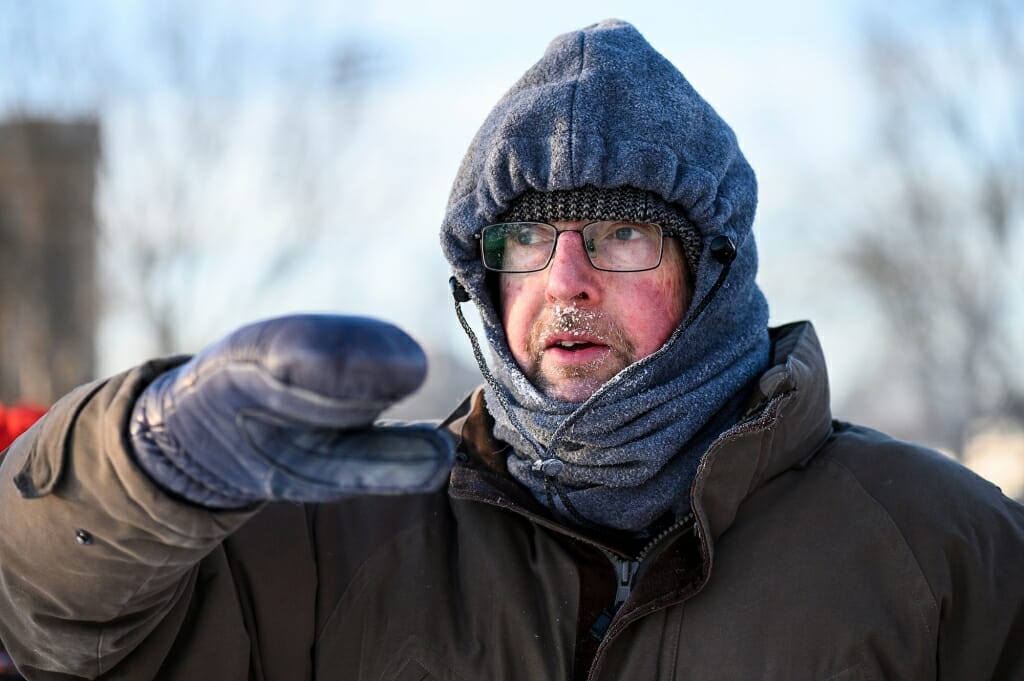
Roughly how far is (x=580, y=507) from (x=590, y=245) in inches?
21.5

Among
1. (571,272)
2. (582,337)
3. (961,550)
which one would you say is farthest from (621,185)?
(961,550)

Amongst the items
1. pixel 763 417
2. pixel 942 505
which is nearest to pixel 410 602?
pixel 763 417

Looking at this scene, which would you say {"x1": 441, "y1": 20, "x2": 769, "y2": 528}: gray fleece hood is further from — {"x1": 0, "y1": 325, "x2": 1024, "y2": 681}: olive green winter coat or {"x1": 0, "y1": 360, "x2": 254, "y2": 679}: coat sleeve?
{"x1": 0, "y1": 360, "x2": 254, "y2": 679}: coat sleeve

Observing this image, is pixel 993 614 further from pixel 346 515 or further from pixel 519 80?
pixel 519 80

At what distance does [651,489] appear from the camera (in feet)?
7.48

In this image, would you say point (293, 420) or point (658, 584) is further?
point (658, 584)

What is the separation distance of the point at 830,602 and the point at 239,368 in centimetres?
119

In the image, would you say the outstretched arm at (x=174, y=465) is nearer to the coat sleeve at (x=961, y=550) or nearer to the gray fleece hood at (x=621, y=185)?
the gray fleece hood at (x=621, y=185)

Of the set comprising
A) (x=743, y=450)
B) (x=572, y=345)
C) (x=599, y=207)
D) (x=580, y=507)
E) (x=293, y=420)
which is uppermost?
(x=599, y=207)

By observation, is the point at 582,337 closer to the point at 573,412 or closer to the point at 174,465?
the point at 573,412

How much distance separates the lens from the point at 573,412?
229 cm

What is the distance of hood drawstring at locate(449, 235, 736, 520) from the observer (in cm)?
229

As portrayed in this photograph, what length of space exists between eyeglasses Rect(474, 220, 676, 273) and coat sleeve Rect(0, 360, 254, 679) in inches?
37.0

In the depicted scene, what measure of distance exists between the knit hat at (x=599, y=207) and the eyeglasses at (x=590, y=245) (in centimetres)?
2
